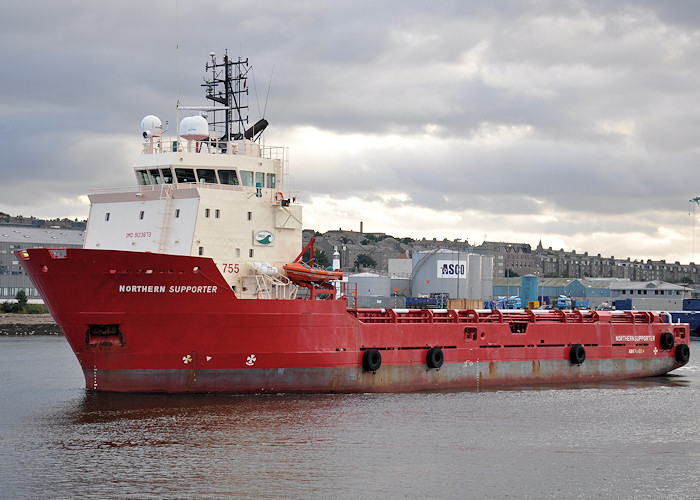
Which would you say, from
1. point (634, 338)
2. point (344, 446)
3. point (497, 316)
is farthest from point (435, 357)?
point (634, 338)

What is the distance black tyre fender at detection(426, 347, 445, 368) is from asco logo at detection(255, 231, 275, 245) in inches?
249

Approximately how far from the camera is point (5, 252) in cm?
7138

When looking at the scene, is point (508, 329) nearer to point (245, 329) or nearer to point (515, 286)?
point (245, 329)

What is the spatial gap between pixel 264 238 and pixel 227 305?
3117 millimetres

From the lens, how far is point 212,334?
22984 mm

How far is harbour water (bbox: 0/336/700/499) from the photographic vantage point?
15938 mm

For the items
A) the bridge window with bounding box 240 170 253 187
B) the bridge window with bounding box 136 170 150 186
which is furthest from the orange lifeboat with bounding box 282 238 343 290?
the bridge window with bounding box 136 170 150 186

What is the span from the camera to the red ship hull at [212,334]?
22359 millimetres

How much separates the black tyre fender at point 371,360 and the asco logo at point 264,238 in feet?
14.5

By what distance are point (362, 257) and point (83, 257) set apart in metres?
131

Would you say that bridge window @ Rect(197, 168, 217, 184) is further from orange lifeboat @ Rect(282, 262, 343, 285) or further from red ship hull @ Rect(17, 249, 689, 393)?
red ship hull @ Rect(17, 249, 689, 393)

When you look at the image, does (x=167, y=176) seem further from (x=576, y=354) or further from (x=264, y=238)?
(x=576, y=354)

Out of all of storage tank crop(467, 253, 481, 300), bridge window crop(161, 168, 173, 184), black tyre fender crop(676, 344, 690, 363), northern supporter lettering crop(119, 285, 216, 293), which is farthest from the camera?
storage tank crop(467, 253, 481, 300)

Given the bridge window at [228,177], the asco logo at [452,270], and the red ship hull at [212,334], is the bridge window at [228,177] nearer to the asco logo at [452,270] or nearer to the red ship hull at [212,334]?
the red ship hull at [212,334]
